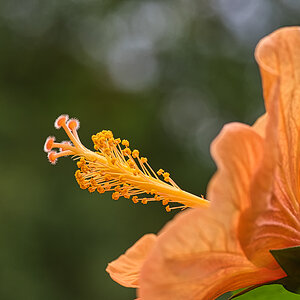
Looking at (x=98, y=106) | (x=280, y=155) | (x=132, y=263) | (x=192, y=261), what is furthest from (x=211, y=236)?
(x=98, y=106)

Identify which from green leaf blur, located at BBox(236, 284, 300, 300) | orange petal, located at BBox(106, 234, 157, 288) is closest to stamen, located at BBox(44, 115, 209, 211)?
orange petal, located at BBox(106, 234, 157, 288)

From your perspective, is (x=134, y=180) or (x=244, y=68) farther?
(x=244, y=68)

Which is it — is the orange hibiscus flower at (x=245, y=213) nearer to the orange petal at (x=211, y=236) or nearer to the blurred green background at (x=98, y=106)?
the orange petal at (x=211, y=236)

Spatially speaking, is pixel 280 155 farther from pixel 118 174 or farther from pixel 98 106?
pixel 98 106

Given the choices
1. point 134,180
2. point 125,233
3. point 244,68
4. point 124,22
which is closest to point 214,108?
point 244,68

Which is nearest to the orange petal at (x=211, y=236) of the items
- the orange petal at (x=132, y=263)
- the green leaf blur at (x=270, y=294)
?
the green leaf blur at (x=270, y=294)

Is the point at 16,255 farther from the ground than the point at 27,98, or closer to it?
closer to it

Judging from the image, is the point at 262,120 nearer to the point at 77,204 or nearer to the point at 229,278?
the point at 229,278
